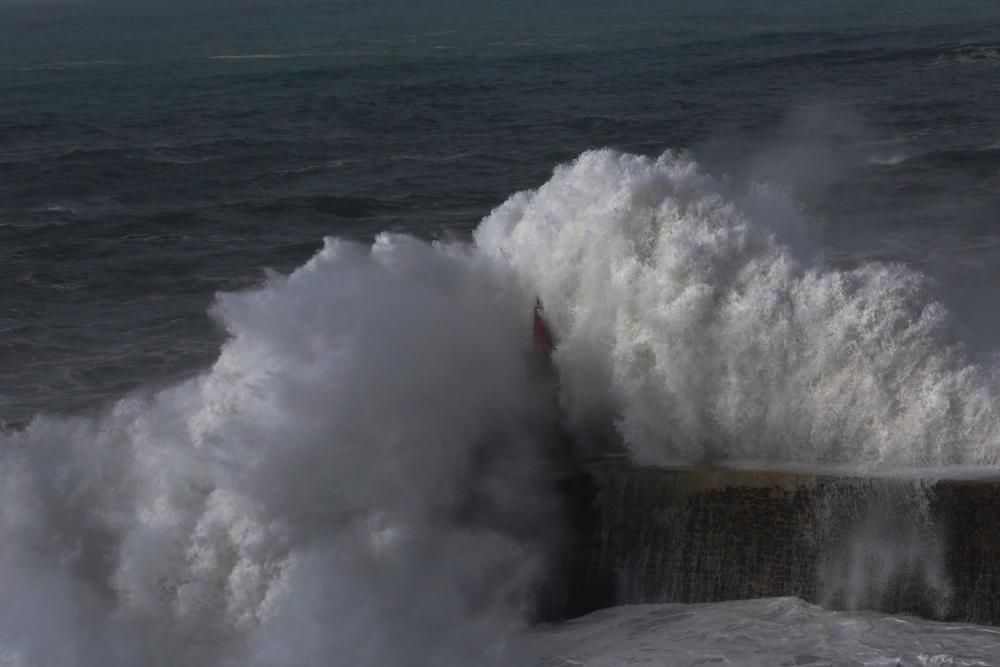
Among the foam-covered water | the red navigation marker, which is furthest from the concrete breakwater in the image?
the red navigation marker

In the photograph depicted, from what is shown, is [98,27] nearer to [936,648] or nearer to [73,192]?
[73,192]

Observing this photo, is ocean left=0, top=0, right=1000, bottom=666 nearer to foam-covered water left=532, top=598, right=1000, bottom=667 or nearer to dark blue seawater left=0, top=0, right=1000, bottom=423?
foam-covered water left=532, top=598, right=1000, bottom=667

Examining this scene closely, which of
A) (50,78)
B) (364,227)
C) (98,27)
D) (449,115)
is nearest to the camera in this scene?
(364,227)

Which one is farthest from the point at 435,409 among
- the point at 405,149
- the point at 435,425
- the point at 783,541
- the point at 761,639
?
the point at 405,149

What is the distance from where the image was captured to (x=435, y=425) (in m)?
12.6

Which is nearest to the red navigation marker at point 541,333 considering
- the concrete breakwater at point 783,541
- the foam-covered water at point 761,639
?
the concrete breakwater at point 783,541

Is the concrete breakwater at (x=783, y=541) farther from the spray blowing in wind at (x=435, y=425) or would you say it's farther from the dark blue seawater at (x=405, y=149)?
the dark blue seawater at (x=405, y=149)

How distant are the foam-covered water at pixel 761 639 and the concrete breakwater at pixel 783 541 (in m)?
0.18

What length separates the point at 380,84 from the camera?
52.6 metres

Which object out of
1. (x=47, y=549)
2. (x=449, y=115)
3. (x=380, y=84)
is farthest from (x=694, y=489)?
(x=380, y=84)

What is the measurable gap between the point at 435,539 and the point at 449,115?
106 feet

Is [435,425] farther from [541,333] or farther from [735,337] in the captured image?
[735,337]

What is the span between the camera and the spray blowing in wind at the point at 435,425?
11.3 m

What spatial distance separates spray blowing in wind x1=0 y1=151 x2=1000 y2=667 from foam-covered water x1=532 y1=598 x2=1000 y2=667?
2.10ft
